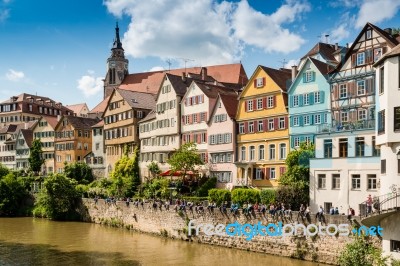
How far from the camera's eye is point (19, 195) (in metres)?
68.5

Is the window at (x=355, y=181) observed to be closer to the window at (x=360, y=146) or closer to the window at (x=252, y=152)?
the window at (x=360, y=146)

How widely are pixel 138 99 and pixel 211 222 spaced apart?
34962mm

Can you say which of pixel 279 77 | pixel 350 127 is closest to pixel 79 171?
pixel 279 77

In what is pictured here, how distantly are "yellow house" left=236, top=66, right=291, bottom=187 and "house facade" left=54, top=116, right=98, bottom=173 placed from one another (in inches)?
1492

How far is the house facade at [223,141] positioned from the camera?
5500 centimetres

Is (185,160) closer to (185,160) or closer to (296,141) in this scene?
(185,160)

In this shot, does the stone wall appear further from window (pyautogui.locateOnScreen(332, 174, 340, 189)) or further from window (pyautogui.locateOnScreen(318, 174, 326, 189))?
window (pyautogui.locateOnScreen(318, 174, 326, 189))

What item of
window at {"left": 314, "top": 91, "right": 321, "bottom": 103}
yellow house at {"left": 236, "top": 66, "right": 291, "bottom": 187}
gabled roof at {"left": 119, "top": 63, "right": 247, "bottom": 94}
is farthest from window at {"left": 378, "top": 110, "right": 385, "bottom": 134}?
gabled roof at {"left": 119, "top": 63, "right": 247, "bottom": 94}

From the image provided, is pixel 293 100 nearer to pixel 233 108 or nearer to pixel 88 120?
pixel 233 108

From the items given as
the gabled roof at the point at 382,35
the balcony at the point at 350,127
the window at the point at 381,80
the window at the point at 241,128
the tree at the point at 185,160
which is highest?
the gabled roof at the point at 382,35

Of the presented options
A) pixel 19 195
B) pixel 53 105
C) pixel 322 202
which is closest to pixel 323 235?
pixel 322 202

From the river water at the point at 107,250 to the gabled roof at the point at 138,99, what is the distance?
22635mm

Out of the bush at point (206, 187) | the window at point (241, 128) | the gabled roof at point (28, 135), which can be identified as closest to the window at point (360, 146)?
the window at point (241, 128)

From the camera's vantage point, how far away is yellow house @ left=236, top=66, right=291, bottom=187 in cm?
5025
